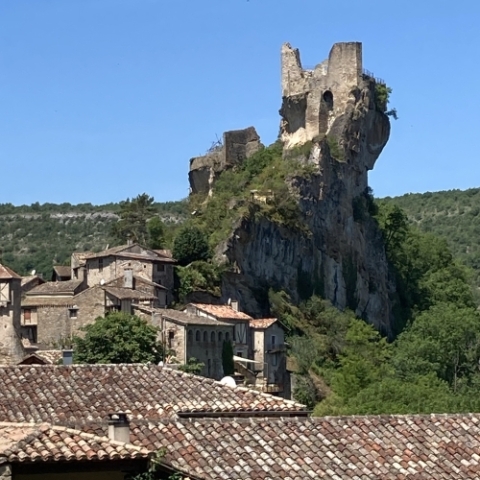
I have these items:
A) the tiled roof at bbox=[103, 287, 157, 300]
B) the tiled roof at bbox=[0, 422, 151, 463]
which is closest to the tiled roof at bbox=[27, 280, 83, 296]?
the tiled roof at bbox=[103, 287, 157, 300]

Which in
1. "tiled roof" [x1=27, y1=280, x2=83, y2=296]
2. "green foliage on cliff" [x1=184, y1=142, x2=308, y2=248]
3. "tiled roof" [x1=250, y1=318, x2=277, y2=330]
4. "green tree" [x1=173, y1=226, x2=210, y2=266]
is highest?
"green foliage on cliff" [x1=184, y1=142, x2=308, y2=248]

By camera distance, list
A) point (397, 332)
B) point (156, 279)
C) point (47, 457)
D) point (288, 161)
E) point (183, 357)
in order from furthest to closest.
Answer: point (397, 332) < point (288, 161) < point (156, 279) < point (183, 357) < point (47, 457)

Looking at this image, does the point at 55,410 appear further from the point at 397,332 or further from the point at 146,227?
the point at 397,332

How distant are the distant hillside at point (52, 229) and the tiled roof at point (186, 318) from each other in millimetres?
64451

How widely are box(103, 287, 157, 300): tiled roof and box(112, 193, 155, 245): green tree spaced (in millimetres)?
21696

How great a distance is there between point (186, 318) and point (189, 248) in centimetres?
1267

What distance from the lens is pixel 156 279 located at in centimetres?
9094

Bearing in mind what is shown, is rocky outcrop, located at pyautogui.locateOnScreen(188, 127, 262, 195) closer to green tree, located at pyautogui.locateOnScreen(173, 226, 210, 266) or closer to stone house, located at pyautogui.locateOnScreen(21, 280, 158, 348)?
green tree, located at pyautogui.locateOnScreen(173, 226, 210, 266)

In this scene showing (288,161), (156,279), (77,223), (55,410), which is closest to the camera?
(55,410)

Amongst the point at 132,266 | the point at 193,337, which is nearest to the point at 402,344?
the point at 132,266

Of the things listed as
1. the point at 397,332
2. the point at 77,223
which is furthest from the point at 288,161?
the point at 77,223

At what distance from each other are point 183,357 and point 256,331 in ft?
38.8

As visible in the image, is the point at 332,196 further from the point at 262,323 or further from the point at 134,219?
the point at 262,323

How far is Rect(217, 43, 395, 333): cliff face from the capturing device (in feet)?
353
